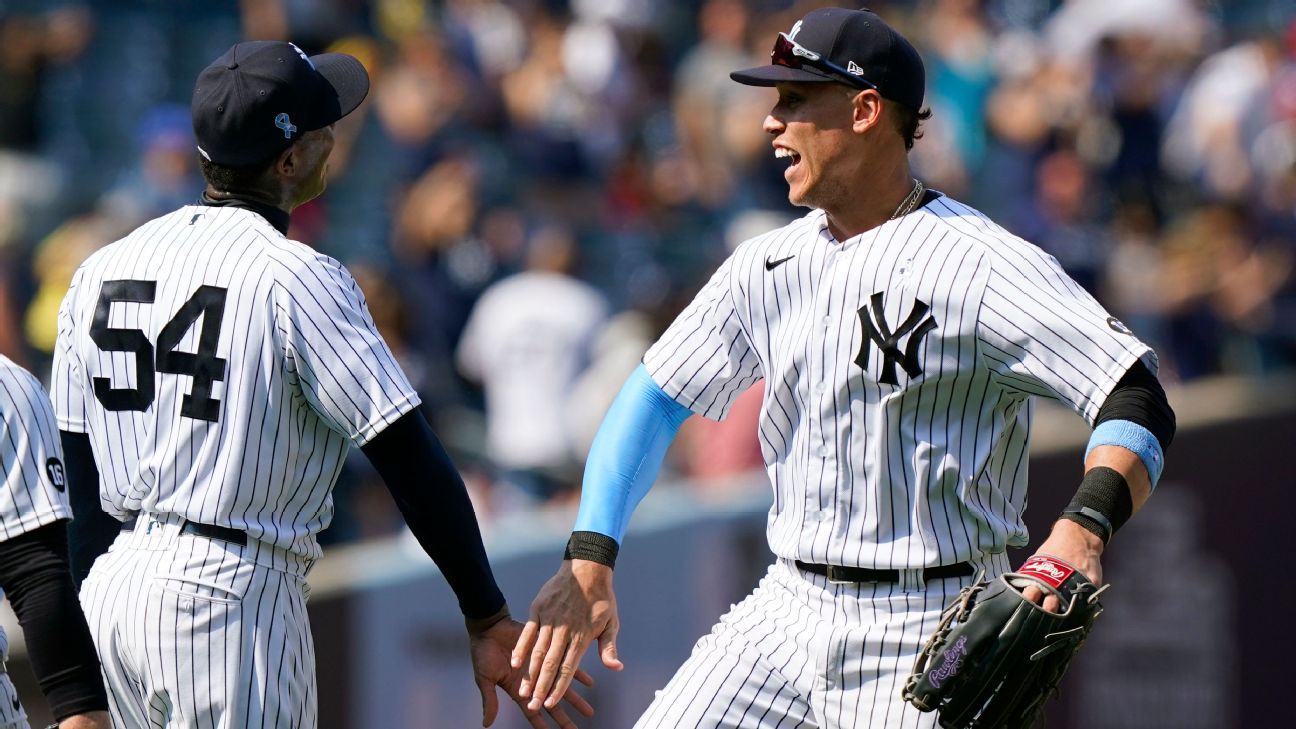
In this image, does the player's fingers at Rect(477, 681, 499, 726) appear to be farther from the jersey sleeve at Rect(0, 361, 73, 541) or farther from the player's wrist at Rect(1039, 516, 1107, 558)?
the player's wrist at Rect(1039, 516, 1107, 558)

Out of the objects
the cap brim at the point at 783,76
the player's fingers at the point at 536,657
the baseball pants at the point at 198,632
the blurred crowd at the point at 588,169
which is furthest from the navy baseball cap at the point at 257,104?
the blurred crowd at the point at 588,169

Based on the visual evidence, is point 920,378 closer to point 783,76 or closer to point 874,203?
point 874,203

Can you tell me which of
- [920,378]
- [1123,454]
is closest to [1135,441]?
[1123,454]

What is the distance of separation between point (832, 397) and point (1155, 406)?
0.63 metres

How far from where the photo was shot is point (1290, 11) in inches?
469

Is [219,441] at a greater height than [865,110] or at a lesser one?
lesser

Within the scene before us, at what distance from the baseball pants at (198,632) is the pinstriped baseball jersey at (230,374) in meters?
0.07

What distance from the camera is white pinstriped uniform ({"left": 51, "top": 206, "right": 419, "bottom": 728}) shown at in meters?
3.49

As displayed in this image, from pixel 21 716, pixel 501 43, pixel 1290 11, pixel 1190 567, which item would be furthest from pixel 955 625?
pixel 1290 11

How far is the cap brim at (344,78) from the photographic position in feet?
12.6

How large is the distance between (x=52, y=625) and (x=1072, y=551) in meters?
1.74

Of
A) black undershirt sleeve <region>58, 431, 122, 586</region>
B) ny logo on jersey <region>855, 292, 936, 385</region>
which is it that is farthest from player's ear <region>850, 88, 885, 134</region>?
black undershirt sleeve <region>58, 431, 122, 586</region>

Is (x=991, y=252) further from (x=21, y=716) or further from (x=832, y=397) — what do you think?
(x=21, y=716)

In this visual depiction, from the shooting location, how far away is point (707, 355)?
13.3ft
